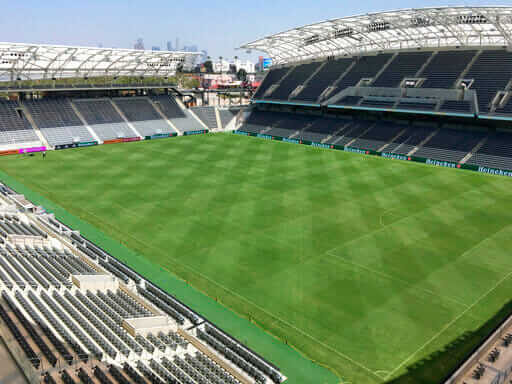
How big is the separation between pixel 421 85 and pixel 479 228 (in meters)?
34.8

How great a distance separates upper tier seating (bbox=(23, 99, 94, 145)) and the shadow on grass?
2109 inches

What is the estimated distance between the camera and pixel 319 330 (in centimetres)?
1639

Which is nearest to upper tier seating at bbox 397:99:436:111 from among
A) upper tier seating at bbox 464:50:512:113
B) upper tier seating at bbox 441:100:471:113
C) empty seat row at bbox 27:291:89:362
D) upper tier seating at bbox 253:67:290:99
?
upper tier seating at bbox 441:100:471:113

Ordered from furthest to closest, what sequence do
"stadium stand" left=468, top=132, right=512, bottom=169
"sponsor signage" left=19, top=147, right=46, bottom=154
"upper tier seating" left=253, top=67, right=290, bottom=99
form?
"upper tier seating" left=253, top=67, right=290, bottom=99, "sponsor signage" left=19, top=147, right=46, bottom=154, "stadium stand" left=468, top=132, right=512, bottom=169

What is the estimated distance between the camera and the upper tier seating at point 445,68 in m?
54.1

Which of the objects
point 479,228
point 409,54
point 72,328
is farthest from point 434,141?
point 72,328

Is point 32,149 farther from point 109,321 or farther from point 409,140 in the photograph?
point 409,140

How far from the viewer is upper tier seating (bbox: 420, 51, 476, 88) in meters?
54.1

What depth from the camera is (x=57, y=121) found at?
191 feet

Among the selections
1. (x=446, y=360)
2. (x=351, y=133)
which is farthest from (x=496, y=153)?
(x=446, y=360)

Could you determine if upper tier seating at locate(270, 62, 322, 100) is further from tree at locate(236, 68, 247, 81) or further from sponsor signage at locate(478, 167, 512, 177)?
sponsor signage at locate(478, 167, 512, 177)

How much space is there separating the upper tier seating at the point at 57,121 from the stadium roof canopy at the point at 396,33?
30338 millimetres

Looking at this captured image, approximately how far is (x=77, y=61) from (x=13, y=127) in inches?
502

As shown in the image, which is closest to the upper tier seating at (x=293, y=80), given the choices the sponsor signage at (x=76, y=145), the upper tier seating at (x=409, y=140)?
the upper tier seating at (x=409, y=140)
